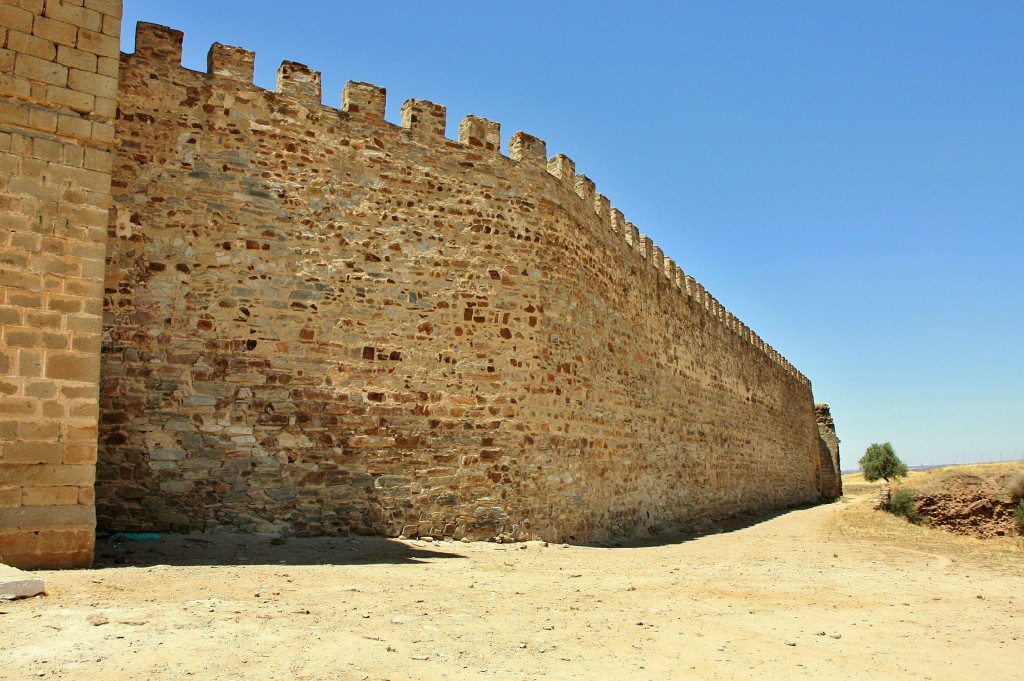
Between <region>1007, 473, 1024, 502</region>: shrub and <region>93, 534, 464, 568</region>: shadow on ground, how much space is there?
8558 millimetres

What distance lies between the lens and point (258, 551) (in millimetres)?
6945

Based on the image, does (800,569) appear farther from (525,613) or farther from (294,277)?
(294,277)

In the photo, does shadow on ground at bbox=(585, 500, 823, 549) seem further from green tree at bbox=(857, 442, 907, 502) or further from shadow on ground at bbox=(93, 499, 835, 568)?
green tree at bbox=(857, 442, 907, 502)

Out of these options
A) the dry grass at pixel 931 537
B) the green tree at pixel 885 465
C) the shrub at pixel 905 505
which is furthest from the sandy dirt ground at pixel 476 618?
the green tree at pixel 885 465

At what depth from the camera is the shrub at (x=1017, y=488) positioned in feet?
36.3

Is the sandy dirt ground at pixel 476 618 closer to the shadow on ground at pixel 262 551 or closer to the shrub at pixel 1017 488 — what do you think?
the shadow on ground at pixel 262 551

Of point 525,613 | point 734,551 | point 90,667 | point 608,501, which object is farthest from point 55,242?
point 734,551

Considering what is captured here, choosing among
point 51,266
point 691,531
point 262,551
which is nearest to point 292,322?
point 262,551

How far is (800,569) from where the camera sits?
867 cm

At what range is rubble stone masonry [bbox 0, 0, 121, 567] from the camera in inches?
214

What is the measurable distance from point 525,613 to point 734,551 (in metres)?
6.20

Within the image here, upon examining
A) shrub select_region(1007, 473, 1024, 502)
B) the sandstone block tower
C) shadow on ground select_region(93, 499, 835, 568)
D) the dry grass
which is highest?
the sandstone block tower

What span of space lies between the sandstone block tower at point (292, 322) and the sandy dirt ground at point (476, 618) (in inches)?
30.7

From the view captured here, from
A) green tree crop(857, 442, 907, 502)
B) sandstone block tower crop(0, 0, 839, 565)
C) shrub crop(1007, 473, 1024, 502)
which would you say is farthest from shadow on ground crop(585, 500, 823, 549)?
green tree crop(857, 442, 907, 502)
